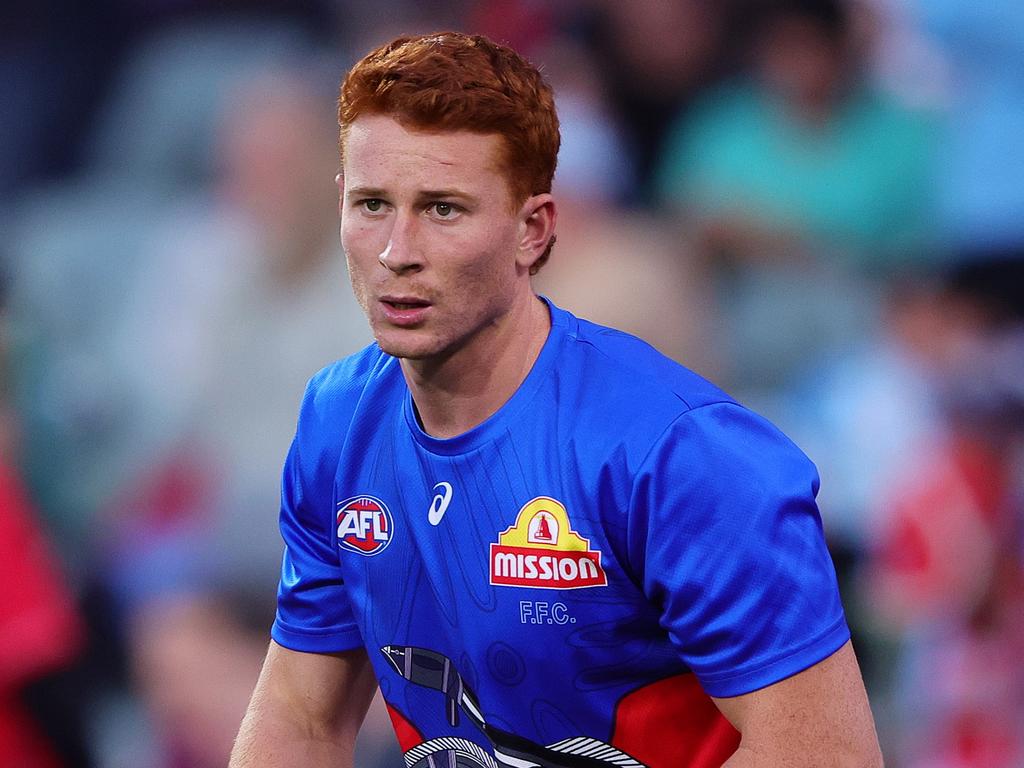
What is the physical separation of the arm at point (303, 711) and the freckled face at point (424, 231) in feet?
2.14

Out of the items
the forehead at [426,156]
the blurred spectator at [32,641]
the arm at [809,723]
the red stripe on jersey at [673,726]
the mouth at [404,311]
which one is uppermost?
the forehead at [426,156]

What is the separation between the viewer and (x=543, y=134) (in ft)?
7.36

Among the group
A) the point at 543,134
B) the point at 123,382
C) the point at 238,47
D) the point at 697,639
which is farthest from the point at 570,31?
the point at 697,639

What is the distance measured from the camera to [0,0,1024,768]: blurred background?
16.9ft

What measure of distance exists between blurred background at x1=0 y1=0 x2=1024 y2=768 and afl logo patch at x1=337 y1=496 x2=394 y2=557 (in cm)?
272

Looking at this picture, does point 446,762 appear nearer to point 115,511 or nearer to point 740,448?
point 740,448

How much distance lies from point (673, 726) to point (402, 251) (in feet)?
2.70

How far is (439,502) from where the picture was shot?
2.35m

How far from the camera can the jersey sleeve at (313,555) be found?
252 cm

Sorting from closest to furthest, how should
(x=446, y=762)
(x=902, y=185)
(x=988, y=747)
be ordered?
(x=446, y=762)
(x=988, y=747)
(x=902, y=185)

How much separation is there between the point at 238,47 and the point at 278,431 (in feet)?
5.14

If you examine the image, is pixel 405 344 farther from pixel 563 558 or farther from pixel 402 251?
pixel 563 558

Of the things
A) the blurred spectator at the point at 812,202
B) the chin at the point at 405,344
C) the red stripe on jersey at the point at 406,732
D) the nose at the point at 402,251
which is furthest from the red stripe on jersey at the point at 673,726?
the blurred spectator at the point at 812,202

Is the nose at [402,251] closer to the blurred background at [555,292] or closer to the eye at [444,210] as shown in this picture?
the eye at [444,210]
